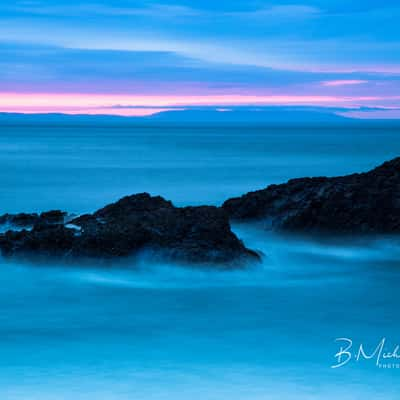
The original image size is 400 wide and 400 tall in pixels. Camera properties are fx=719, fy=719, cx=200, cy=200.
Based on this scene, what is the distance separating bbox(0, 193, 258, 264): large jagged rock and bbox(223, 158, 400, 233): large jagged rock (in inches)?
101

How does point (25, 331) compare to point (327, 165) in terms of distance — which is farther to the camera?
point (327, 165)

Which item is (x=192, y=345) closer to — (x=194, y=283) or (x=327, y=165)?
(x=194, y=283)

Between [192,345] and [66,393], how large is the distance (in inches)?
66.9

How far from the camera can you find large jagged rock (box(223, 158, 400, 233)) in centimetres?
1214

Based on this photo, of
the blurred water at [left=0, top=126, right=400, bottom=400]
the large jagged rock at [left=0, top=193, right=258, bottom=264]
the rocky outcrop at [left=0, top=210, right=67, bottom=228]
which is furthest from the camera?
the rocky outcrop at [left=0, top=210, right=67, bottom=228]

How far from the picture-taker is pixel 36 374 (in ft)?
21.3

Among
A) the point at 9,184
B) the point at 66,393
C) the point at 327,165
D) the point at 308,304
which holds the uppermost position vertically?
the point at 327,165

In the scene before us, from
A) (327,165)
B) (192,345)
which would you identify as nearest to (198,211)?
(192,345)

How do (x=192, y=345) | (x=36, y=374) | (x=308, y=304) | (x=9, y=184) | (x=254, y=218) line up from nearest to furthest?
(x=36, y=374)
(x=192, y=345)
(x=308, y=304)
(x=254, y=218)
(x=9, y=184)

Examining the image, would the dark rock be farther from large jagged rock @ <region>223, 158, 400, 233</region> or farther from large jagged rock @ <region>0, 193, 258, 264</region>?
large jagged rock @ <region>223, 158, 400, 233</region>

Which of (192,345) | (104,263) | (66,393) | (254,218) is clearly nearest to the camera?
(66,393)

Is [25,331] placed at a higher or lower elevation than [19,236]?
lower
